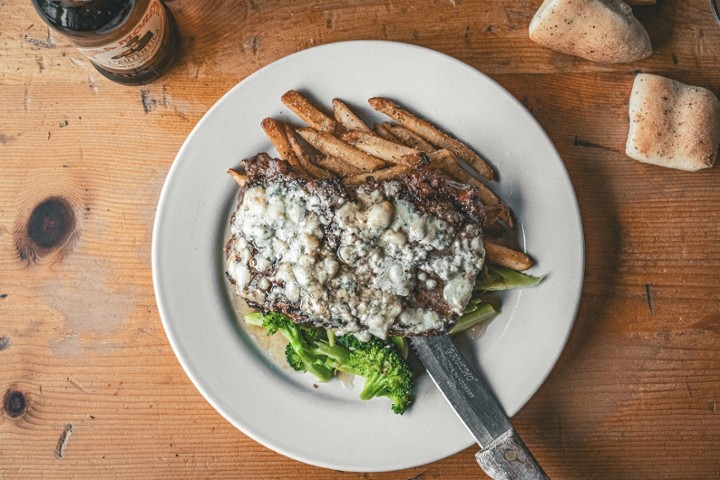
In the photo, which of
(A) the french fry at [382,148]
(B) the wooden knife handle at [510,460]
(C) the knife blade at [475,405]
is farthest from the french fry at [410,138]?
(B) the wooden knife handle at [510,460]

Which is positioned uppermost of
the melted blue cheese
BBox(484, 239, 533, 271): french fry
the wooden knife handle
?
the melted blue cheese

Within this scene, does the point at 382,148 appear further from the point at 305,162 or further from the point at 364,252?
the point at 364,252

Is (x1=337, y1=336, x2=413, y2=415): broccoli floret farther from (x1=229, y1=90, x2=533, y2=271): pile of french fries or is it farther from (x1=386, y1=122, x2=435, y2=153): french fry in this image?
(x1=386, y1=122, x2=435, y2=153): french fry

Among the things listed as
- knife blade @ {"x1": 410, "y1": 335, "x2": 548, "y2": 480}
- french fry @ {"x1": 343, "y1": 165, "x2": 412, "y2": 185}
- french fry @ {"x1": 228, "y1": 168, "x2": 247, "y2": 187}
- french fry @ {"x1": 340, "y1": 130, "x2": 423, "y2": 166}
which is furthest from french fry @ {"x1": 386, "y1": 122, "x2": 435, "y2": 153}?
knife blade @ {"x1": 410, "y1": 335, "x2": 548, "y2": 480}

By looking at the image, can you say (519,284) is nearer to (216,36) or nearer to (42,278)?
(216,36)

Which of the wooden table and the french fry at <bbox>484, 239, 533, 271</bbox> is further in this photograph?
the wooden table

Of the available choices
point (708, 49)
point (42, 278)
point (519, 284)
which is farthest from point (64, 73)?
point (708, 49)
